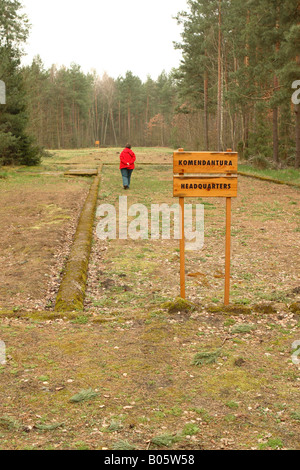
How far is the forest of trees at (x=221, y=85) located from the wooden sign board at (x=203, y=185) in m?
15.3

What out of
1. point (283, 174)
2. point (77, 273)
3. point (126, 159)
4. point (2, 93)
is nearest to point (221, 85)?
point (283, 174)

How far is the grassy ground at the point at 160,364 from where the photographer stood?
3184 millimetres

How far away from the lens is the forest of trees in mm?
22344

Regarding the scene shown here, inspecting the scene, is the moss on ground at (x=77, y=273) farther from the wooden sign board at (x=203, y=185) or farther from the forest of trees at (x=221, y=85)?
the forest of trees at (x=221, y=85)

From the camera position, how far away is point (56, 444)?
3.03 meters

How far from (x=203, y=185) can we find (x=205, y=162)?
31 cm

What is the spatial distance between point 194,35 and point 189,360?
3803cm

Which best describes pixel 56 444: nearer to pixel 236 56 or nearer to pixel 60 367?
pixel 60 367

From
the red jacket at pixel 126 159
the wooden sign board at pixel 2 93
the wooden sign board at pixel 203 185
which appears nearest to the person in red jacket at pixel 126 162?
the red jacket at pixel 126 159

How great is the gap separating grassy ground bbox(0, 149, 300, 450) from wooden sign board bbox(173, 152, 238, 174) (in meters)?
1.72

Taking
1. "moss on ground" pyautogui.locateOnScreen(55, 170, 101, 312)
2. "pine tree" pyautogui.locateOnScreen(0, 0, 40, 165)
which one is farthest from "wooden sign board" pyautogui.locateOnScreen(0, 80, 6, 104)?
"moss on ground" pyautogui.locateOnScreen(55, 170, 101, 312)

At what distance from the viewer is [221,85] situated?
108ft

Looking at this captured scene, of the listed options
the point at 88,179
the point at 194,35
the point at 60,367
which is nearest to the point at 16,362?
the point at 60,367

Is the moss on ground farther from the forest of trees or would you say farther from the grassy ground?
the forest of trees
